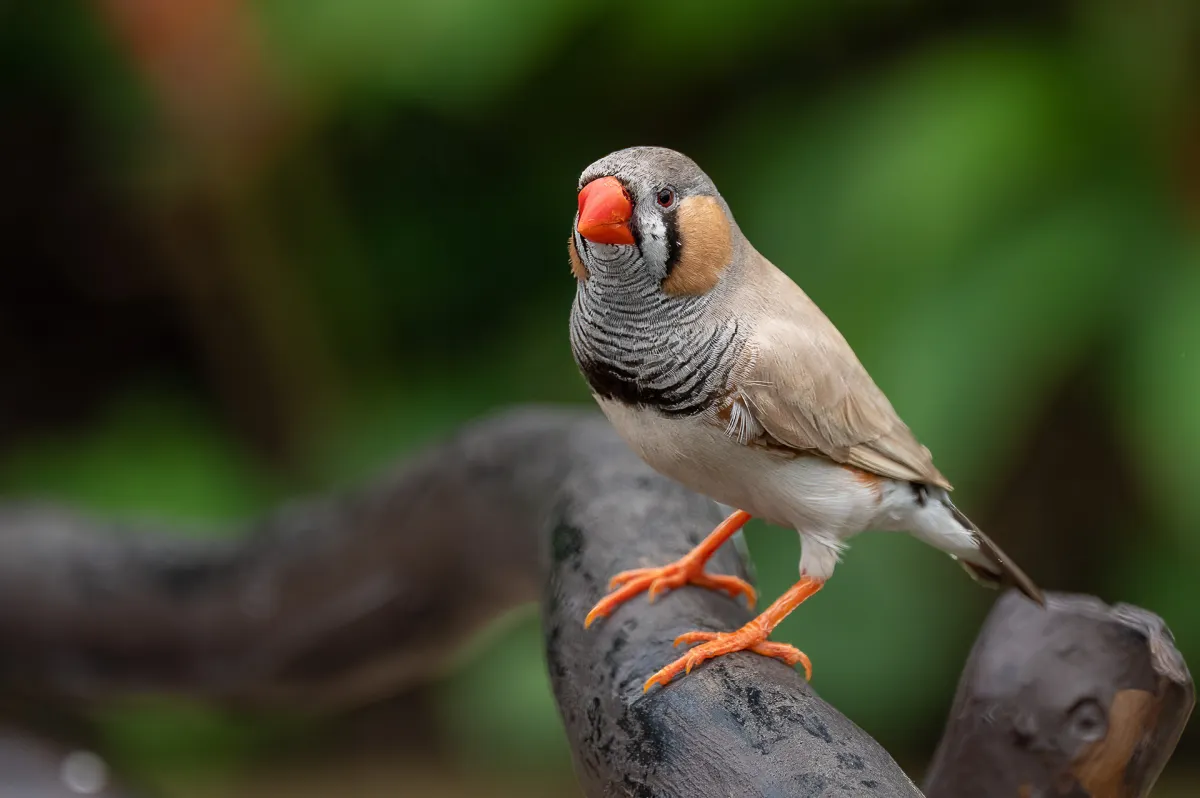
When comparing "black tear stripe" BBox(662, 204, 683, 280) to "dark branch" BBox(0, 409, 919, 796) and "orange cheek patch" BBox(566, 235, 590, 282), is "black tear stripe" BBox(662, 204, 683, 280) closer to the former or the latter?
"orange cheek patch" BBox(566, 235, 590, 282)

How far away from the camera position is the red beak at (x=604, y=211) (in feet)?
2.97

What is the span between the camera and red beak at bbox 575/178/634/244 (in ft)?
2.97

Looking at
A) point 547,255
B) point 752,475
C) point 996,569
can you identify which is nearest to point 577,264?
point 752,475

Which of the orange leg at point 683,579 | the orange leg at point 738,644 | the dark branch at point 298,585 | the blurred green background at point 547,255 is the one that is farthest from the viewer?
the blurred green background at point 547,255

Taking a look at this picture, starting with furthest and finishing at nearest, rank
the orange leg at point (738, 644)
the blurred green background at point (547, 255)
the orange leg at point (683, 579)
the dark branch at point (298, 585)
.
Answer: the blurred green background at point (547, 255)
the dark branch at point (298, 585)
the orange leg at point (683, 579)
the orange leg at point (738, 644)

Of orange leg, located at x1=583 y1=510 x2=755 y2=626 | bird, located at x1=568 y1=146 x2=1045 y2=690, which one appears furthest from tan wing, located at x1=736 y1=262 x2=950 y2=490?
orange leg, located at x1=583 y1=510 x2=755 y2=626

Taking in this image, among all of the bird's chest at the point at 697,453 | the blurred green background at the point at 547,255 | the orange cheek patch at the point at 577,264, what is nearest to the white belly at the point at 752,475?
the bird's chest at the point at 697,453

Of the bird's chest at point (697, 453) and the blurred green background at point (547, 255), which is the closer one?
the bird's chest at point (697, 453)

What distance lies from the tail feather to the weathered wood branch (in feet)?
0.06

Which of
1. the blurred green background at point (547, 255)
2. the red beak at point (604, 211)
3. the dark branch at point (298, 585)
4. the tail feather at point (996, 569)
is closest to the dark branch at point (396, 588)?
the dark branch at point (298, 585)

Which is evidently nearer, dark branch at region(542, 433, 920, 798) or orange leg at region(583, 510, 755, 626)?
dark branch at region(542, 433, 920, 798)

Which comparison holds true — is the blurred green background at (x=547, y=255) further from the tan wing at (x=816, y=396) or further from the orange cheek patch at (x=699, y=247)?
the orange cheek patch at (x=699, y=247)

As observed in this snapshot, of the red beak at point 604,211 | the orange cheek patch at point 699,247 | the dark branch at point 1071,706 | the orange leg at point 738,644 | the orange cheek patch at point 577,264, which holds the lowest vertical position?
the dark branch at point 1071,706

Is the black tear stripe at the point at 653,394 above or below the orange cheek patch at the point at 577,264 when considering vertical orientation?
below
